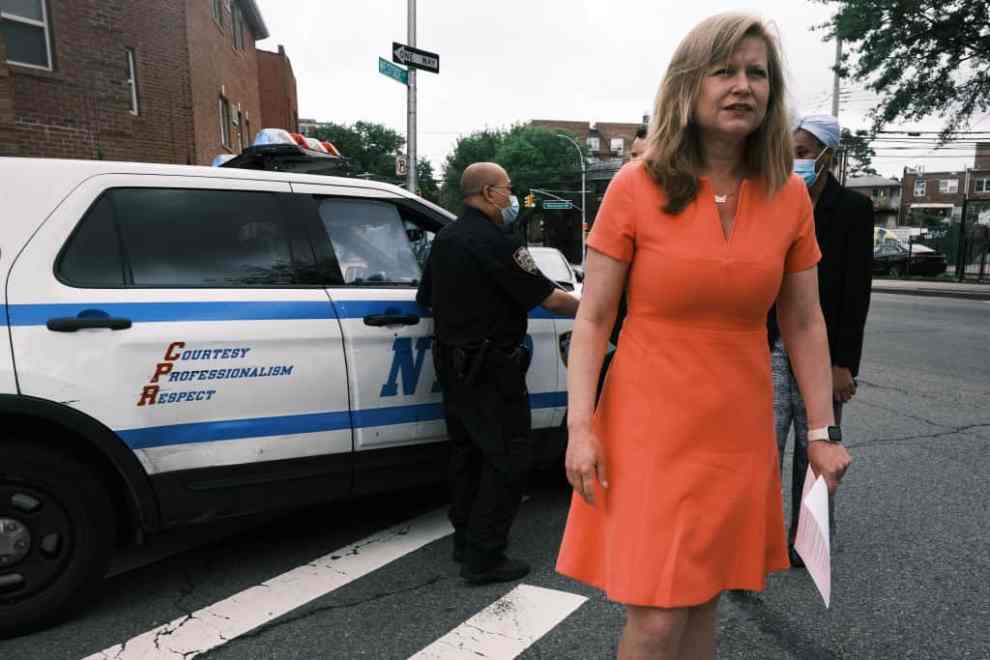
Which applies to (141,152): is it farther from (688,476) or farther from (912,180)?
(912,180)

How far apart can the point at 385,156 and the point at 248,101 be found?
54029mm

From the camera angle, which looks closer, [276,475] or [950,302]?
[276,475]

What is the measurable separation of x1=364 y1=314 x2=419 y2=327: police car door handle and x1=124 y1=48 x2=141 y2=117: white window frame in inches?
497

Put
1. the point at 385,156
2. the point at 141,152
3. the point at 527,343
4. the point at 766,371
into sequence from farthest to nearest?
the point at 385,156
the point at 141,152
the point at 527,343
the point at 766,371

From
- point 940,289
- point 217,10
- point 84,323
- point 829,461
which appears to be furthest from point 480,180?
point 940,289

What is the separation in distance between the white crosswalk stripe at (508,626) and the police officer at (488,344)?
194mm

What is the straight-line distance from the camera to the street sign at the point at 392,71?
1003 centimetres

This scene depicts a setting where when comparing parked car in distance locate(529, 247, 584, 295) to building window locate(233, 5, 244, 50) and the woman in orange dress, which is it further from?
building window locate(233, 5, 244, 50)

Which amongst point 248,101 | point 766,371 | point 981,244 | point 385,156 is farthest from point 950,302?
point 385,156

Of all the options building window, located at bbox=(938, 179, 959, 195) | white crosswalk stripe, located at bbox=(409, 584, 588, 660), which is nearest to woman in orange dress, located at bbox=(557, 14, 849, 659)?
white crosswalk stripe, located at bbox=(409, 584, 588, 660)

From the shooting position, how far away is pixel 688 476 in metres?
1.61

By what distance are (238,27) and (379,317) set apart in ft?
76.2

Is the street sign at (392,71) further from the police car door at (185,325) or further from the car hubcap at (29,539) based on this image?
the car hubcap at (29,539)

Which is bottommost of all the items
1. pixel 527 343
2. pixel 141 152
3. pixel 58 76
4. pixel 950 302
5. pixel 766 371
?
pixel 950 302
